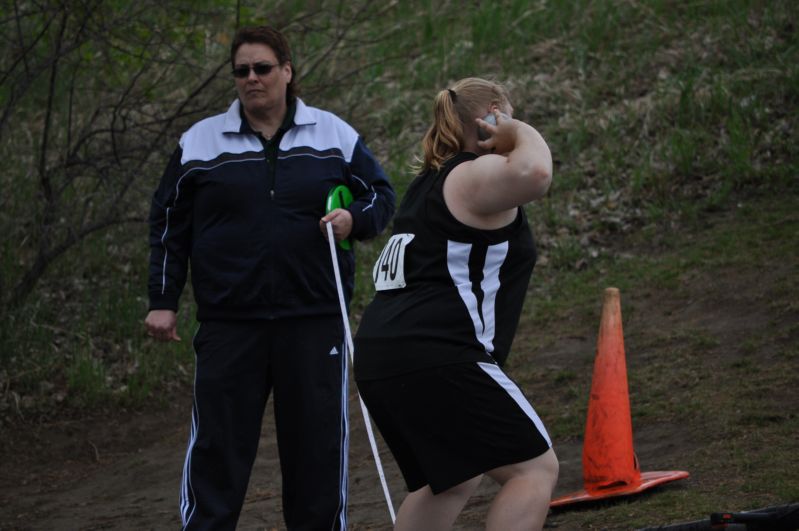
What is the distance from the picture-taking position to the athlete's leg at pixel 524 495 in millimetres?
3619

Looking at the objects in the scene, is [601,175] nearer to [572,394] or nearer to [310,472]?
[572,394]

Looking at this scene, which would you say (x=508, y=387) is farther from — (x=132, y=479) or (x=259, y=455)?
(x=132, y=479)

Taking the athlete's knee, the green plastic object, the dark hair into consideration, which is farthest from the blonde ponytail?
the dark hair

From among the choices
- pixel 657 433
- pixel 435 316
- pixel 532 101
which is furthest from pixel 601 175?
pixel 435 316

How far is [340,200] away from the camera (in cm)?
479

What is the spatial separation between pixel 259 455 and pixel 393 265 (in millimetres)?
4297

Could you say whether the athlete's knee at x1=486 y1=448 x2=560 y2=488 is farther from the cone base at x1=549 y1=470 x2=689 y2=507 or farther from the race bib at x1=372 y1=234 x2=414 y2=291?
the cone base at x1=549 y1=470 x2=689 y2=507

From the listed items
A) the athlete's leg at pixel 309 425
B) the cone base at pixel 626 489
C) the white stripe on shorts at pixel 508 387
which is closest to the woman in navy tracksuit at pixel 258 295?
the athlete's leg at pixel 309 425

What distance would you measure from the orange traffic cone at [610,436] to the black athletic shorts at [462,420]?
192 centimetres

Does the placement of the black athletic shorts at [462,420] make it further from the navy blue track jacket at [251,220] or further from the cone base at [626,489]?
the cone base at [626,489]

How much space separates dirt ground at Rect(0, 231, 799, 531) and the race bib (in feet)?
6.37

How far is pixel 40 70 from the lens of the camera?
→ 8.48 m

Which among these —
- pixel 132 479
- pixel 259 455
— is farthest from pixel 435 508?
pixel 132 479

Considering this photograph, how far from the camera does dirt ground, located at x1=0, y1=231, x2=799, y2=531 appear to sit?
21.0 feet
